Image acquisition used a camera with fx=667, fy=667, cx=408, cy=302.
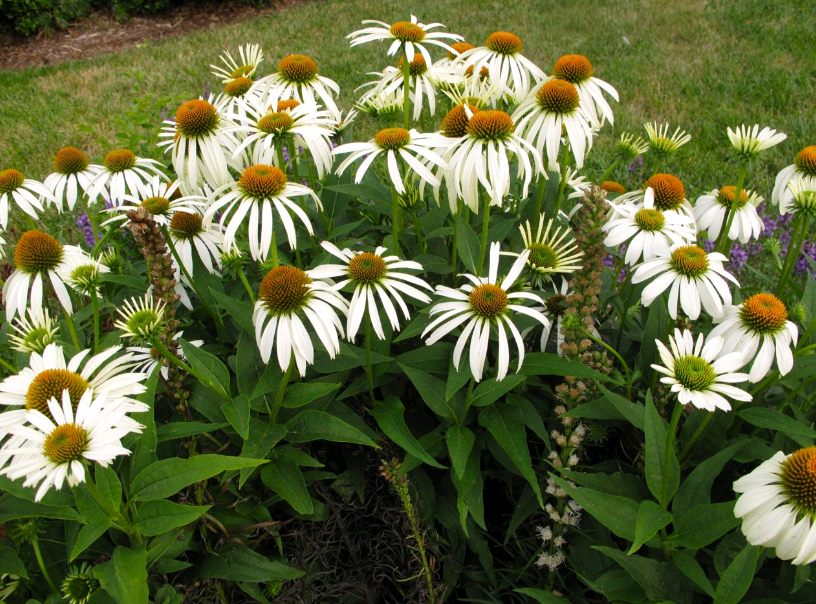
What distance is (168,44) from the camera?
7.07m

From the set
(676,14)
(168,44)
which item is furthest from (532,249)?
(168,44)

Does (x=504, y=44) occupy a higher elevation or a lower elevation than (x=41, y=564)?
higher

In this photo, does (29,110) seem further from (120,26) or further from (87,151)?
(120,26)

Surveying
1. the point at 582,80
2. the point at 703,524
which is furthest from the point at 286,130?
the point at 703,524

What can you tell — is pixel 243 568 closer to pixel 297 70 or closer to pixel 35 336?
pixel 35 336

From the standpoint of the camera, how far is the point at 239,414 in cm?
150

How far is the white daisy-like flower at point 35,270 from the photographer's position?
1.74m

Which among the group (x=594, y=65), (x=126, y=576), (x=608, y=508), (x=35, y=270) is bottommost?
(x=594, y=65)

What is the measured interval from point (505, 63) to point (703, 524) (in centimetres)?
141

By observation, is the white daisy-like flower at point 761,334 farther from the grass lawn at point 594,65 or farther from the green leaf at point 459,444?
the grass lawn at point 594,65

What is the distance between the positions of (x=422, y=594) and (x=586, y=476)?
1.66 feet

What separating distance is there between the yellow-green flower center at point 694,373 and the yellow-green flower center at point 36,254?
1556 mm

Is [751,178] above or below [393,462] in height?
below

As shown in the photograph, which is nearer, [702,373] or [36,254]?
[702,373]
